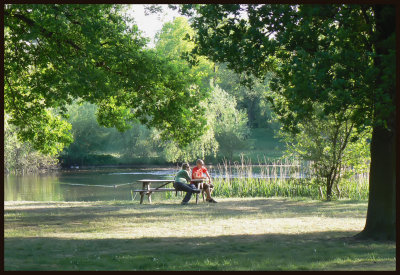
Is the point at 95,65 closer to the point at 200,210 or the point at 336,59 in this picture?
the point at 200,210

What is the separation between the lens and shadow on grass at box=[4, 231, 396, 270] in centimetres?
800

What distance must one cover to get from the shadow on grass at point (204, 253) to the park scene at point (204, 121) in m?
0.03

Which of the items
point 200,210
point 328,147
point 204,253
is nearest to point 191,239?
point 204,253

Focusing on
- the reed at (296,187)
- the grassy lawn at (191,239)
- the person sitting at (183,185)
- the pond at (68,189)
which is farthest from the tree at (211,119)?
the grassy lawn at (191,239)

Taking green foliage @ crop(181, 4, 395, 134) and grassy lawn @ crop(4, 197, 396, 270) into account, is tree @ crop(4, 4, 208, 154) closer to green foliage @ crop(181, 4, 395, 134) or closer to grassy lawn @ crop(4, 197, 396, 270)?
grassy lawn @ crop(4, 197, 396, 270)

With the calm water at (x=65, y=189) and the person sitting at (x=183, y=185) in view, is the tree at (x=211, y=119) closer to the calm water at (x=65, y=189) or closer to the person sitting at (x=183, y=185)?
the calm water at (x=65, y=189)

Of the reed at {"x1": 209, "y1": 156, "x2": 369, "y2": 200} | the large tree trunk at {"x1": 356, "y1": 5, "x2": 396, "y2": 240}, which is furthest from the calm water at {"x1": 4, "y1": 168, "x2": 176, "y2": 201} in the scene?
the large tree trunk at {"x1": 356, "y1": 5, "x2": 396, "y2": 240}

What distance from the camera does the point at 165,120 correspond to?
56.6ft

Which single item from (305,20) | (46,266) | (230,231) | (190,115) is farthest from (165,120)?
(46,266)

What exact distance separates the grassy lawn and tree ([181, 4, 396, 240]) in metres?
1.40

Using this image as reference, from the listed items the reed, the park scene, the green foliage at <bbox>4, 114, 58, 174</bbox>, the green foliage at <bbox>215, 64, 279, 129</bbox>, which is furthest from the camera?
the green foliage at <bbox>215, 64, 279, 129</bbox>

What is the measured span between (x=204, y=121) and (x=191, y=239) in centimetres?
784

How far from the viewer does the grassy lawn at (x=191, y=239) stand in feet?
26.9

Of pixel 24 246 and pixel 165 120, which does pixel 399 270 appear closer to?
pixel 24 246
